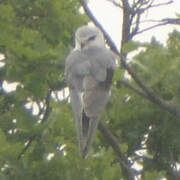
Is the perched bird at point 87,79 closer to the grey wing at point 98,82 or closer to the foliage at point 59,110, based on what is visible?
the grey wing at point 98,82

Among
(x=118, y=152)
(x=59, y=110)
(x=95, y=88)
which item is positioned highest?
(x=59, y=110)

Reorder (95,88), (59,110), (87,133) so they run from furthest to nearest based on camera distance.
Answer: (95,88), (59,110), (87,133)

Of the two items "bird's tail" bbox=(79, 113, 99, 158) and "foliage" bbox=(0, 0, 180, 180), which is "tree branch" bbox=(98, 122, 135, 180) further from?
"bird's tail" bbox=(79, 113, 99, 158)

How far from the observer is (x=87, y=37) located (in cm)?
718

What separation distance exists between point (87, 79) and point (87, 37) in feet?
2.78

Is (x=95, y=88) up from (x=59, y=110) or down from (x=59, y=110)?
down

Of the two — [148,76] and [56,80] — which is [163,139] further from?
[56,80]

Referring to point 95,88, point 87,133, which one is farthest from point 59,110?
point 95,88

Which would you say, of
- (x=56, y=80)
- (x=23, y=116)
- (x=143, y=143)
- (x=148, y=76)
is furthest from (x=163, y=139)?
(x=23, y=116)

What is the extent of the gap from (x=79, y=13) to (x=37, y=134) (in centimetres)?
210

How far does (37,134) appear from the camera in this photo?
18.9ft

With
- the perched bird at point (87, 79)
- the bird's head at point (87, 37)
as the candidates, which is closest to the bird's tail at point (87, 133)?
the perched bird at point (87, 79)

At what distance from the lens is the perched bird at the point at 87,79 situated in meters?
5.88

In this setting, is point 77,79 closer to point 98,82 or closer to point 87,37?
point 98,82
